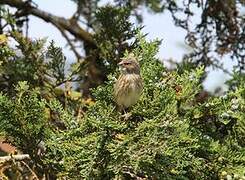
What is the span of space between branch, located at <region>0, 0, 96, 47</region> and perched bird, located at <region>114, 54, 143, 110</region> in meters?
2.13

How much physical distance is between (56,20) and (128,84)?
8.62 ft

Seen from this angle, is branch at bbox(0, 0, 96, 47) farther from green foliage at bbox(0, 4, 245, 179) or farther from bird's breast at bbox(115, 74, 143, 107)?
bird's breast at bbox(115, 74, 143, 107)

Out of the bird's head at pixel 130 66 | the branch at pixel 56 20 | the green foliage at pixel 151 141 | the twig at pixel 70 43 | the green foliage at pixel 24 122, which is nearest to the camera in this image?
the green foliage at pixel 151 141

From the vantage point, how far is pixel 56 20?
7148 millimetres

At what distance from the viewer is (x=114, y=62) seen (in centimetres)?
552

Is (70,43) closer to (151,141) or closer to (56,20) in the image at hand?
(56,20)

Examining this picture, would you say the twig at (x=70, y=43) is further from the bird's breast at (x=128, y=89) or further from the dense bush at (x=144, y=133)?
the dense bush at (x=144, y=133)

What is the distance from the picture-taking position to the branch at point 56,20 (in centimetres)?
669

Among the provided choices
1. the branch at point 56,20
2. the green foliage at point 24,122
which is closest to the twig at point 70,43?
the branch at point 56,20

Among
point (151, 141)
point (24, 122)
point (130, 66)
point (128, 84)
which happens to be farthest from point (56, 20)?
point (151, 141)

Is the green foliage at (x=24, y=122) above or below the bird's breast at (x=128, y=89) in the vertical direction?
below

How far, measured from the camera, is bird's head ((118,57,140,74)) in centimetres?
454

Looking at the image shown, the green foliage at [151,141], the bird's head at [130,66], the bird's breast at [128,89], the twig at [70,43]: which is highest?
the twig at [70,43]

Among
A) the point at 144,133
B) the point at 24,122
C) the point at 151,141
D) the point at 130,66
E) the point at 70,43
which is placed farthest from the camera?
the point at 70,43
